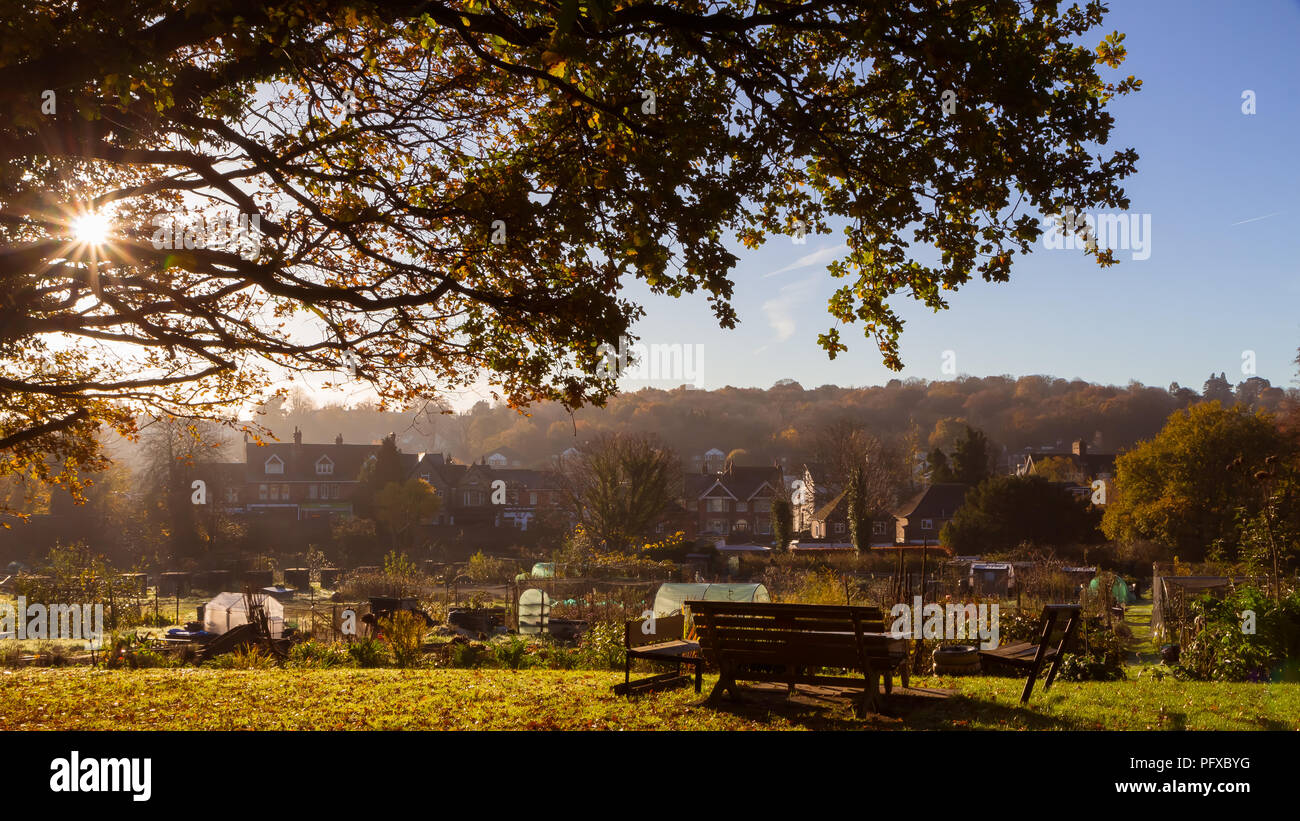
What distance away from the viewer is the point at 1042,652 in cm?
827

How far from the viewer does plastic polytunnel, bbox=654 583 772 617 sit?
20.7 metres

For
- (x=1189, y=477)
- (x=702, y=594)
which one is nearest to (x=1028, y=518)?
(x=1189, y=477)

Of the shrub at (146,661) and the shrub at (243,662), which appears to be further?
the shrub at (146,661)

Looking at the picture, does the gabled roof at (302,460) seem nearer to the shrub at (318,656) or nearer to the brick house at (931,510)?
the brick house at (931,510)

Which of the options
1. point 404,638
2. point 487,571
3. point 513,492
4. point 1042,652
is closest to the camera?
point 1042,652

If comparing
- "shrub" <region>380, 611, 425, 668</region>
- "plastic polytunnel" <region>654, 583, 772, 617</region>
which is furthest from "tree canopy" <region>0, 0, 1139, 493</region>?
"plastic polytunnel" <region>654, 583, 772, 617</region>

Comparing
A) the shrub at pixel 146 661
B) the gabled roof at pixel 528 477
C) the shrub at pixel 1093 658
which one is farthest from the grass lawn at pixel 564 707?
the gabled roof at pixel 528 477

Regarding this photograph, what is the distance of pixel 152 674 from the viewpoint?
1339 cm

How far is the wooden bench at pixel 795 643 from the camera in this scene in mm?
7742

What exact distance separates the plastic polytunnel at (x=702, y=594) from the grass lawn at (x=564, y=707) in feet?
30.5

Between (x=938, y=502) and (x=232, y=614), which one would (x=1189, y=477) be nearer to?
(x=938, y=502)

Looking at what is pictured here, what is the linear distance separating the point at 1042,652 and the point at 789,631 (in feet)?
7.99
